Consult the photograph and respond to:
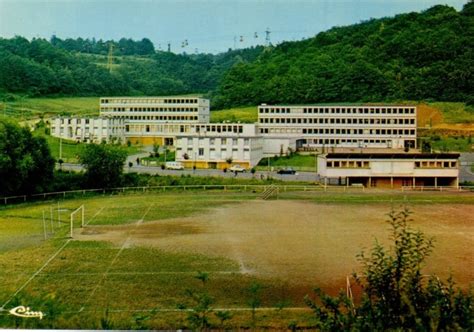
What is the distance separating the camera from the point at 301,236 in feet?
25.6

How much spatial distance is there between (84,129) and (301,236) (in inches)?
372

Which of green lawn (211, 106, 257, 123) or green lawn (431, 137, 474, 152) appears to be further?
green lawn (211, 106, 257, 123)

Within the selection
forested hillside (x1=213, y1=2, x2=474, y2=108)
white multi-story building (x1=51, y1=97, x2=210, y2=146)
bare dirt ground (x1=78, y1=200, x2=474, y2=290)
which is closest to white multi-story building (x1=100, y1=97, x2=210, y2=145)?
white multi-story building (x1=51, y1=97, x2=210, y2=146)

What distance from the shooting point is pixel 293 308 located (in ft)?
16.2

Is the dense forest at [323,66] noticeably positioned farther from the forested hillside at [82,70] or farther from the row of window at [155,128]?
the row of window at [155,128]

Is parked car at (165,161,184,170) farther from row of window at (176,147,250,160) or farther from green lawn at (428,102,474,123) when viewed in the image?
green lawn at (428,102,474,123)

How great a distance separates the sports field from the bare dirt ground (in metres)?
0.01

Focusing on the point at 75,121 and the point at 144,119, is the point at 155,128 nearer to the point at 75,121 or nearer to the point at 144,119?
the point at 144,119

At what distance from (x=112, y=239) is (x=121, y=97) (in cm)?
943

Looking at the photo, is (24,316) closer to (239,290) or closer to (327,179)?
(239,290)

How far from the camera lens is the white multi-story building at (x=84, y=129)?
51.8 feet

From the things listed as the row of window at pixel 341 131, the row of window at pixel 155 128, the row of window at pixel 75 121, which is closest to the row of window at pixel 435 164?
the row of window at pixel 341 131

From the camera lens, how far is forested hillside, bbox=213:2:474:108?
16.7 metres

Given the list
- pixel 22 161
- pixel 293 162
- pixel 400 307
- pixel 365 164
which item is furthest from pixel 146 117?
pixel 400 307
